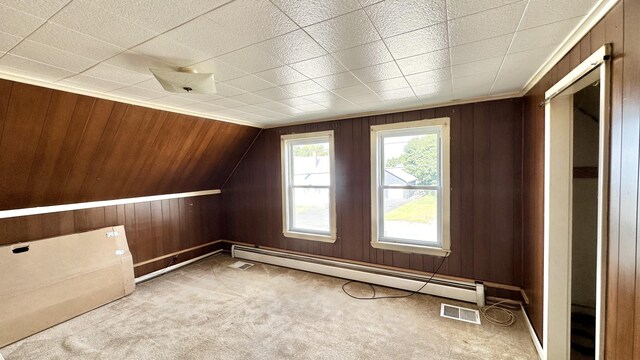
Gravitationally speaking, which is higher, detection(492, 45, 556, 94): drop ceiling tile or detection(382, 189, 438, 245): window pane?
detection(492, 45, 556, 94): drop ceiling tile

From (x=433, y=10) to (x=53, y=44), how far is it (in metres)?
2.10

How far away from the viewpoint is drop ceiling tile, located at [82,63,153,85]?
187cm

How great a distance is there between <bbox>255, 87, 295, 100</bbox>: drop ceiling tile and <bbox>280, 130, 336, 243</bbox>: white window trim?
52.0 inches

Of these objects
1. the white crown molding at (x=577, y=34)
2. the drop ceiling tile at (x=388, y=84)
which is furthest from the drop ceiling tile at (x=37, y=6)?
the white crown molding at (x=577, y=34)

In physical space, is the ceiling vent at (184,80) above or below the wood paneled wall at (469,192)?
above

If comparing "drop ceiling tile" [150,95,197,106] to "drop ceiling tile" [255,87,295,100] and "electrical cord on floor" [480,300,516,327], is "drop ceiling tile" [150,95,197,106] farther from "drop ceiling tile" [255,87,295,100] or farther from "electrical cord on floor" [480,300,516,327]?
"electrical cord on floor" [480,300,516,327]

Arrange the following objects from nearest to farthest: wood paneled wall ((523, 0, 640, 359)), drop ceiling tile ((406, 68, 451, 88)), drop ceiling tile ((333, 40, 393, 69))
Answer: wood paneled wall ((523, 0, 640, 359)) < drop ceiling tile ((333, 40, 393, 69)) < drop ceiling tile ((406, 68, 451, 88))

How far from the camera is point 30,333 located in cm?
257

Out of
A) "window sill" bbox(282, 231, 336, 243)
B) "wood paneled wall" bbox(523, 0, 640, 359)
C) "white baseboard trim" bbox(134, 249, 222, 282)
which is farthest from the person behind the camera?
"window sill" bbox(282, 231, 336, 243)

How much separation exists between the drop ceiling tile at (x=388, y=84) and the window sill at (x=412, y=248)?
6.55ft

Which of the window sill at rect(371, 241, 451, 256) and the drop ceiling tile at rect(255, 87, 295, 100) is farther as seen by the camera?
the window sill at rect(371, 241, 451, 256)

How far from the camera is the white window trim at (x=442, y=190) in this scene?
315 cm

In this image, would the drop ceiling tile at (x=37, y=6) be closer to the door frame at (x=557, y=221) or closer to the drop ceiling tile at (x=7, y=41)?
the drop ceiling tile at (x=7, y=41)

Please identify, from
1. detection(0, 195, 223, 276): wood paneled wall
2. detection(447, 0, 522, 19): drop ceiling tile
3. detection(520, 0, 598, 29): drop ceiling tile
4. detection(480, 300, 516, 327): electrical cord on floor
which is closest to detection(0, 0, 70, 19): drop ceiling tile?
detection(447, 0, 522, 19): drop ceiling tile
